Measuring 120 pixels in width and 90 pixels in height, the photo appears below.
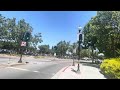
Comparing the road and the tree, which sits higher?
the tree

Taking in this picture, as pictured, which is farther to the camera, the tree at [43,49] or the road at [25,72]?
the tree at [43,49]

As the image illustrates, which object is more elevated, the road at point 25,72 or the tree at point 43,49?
the tree at point 43,49

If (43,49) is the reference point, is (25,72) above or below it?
below

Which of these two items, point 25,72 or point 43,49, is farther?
point 43,49

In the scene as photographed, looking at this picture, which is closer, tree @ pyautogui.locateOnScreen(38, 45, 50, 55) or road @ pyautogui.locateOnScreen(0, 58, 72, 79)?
road @ pyautogui.locateOnScreen(0, 58, 72, 79)
